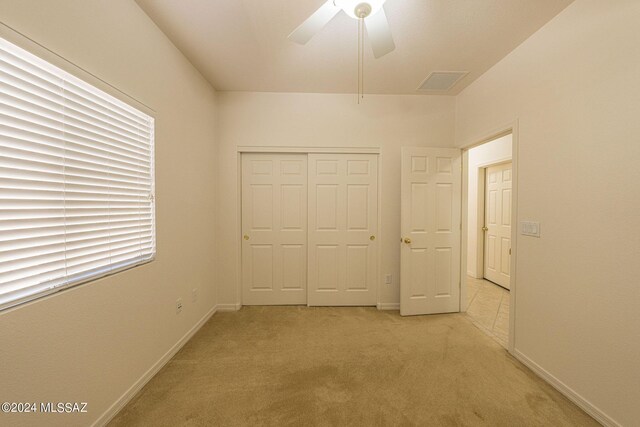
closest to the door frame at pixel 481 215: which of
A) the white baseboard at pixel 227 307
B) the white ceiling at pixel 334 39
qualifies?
the white ceiling at pixel 334 39

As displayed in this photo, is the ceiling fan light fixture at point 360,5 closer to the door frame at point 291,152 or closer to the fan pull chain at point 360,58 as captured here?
the fan pull chain at point 360,58

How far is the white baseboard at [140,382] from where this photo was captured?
1405 mm

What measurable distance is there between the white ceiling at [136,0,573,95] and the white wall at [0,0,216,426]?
0.27 meters

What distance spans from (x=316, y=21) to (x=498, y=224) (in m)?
4.13

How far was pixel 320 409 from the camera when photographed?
60.2 inches

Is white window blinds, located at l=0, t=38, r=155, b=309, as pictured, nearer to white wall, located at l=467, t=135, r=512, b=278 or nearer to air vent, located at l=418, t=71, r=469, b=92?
air vent, located at l=418, t=71, r=469, b=92

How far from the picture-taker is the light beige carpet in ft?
4.85

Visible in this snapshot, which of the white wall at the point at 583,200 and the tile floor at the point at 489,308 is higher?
the white wall at the point at 583,200

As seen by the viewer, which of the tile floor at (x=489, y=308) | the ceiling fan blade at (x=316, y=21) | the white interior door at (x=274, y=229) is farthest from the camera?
the white interior door at (x=274, y=229)

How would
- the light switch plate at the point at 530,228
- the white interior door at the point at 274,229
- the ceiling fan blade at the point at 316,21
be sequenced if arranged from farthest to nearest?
1. the white interior door at the point at 274,229
2. the light switch plate at the point at 530,228
3. the ceiling fan blade at the point at 316,21

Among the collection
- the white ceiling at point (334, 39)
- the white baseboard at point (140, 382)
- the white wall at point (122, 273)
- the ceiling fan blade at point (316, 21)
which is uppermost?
the white ceiling at point (334, 39)

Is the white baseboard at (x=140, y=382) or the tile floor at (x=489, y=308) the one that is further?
the tile floor at (x=489, y=308)

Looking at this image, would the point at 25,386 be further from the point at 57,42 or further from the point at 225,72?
the point at 225,72

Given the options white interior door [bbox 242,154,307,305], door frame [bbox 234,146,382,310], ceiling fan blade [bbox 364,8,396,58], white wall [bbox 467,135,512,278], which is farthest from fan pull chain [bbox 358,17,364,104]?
white wall [bbox 467,135,512,278]
